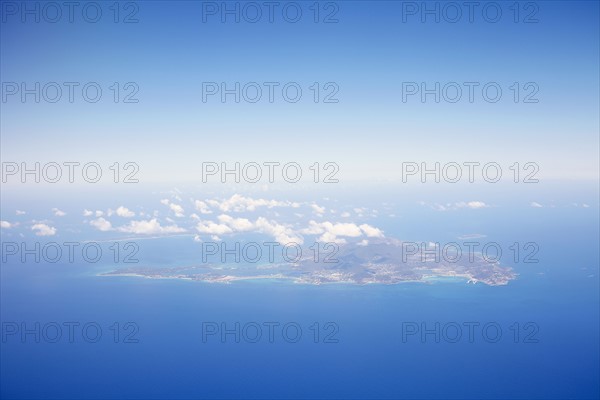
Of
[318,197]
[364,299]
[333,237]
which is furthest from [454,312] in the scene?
[318,197]

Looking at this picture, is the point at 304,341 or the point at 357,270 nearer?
the point at 304,341

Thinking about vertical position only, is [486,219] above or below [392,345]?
above

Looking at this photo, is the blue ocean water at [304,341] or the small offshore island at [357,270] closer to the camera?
the blue ocean water at [304,341]

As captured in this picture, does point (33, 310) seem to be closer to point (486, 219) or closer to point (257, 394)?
point (257, 394)

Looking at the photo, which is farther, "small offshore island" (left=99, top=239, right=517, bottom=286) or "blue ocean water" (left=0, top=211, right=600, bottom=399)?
"small offshore island" (left=99, top=239, right=517, bottom=286)

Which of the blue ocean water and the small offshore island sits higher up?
the small offshore island
